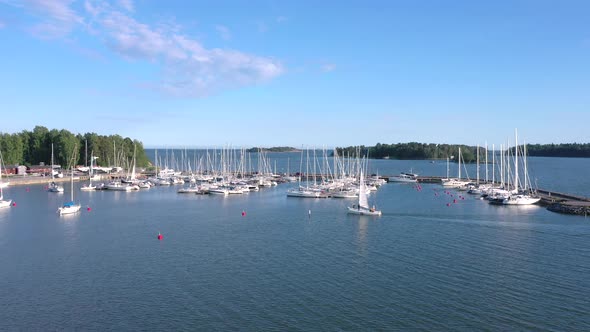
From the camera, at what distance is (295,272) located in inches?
1278

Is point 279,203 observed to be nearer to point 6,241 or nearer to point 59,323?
point 6,241

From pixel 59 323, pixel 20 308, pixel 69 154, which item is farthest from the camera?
pixel 69 154

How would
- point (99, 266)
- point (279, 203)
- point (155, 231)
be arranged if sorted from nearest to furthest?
point (99, 266) → point (155, 231) → point (279, 203)

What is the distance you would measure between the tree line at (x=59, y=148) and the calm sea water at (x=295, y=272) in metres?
70.5

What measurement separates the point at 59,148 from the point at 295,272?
107667 millimetres

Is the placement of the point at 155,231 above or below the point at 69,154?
below

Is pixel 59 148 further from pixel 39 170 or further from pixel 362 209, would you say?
pixel 362 209

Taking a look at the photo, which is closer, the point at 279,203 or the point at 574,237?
the point at 574,237

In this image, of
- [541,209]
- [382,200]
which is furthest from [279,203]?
[541,209]

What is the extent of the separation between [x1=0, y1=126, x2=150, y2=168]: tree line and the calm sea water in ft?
231

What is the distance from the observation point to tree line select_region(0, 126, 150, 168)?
121 metres

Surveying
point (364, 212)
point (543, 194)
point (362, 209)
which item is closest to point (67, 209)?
point (362, 209)

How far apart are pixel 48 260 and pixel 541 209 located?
54.6 m

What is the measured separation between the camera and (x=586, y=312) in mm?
25156
